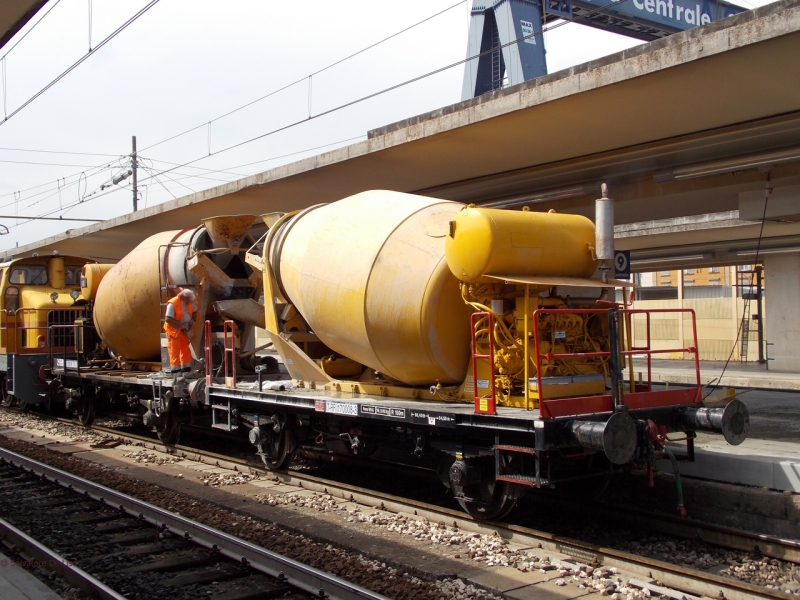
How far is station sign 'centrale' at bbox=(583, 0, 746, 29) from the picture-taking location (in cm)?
2867

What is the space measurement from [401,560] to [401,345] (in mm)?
2191

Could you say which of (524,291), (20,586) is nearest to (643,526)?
(524,291)

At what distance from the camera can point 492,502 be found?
7094 mm

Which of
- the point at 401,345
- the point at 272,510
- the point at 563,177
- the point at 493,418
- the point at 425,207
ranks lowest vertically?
the point at 272,510

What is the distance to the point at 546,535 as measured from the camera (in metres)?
6.59

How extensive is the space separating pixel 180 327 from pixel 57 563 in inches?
209

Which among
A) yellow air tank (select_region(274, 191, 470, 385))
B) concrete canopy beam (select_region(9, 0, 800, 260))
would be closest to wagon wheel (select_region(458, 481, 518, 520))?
yellow air tank (select_region(274, 191, 470, 385))

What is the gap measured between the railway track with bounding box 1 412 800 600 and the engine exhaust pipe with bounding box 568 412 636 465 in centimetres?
82

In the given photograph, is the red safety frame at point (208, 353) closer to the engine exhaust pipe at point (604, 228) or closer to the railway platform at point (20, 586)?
the railway platform at point (20, 586)

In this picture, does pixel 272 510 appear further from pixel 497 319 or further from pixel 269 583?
pixel 497 319

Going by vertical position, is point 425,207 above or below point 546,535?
above

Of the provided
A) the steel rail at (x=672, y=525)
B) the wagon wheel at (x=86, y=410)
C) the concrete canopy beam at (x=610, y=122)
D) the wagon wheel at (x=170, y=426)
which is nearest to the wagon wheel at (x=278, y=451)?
the steel rail at (x=672, y=525)

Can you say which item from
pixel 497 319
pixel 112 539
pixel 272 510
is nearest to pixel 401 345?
pixel 497 319

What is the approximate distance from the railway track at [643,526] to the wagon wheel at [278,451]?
1.87ft
